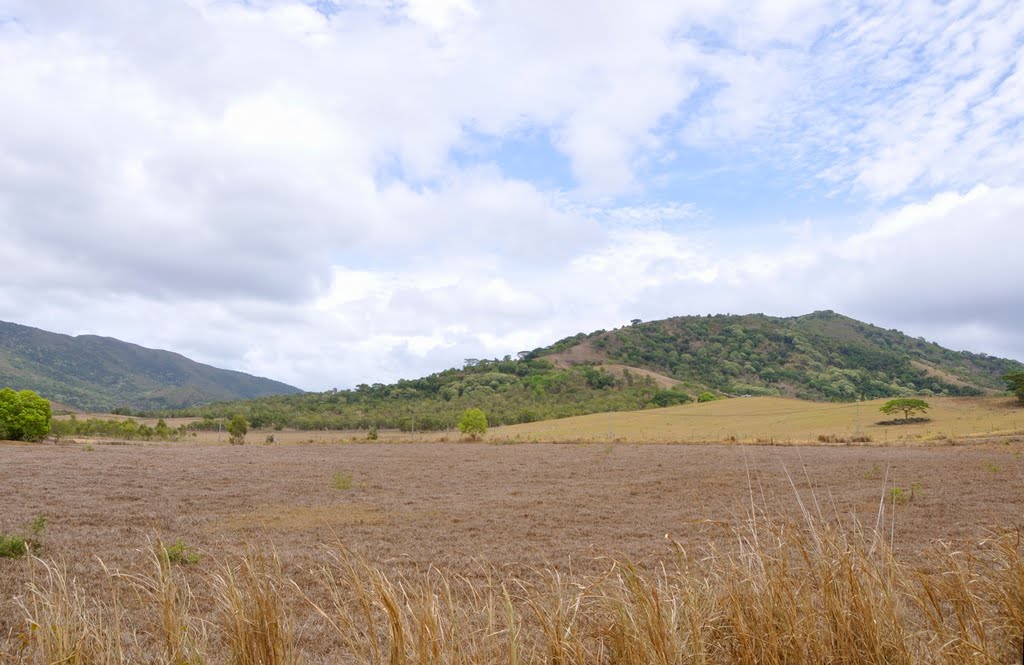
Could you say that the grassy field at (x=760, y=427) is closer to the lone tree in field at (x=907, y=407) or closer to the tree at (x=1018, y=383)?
the tree at (x=1018, y=383)

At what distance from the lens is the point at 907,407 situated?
45.5m

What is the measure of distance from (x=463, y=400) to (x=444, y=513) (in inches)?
2694

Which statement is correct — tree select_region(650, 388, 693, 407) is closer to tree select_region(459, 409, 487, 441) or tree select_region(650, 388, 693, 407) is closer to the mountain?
tree select_region(459, 409, 487, 441)

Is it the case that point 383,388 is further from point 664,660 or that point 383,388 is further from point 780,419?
point 664,660

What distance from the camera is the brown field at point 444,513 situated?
6.27 metres

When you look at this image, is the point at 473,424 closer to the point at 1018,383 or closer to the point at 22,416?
the point at 22,416

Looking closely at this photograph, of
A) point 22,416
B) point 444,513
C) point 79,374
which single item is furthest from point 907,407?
point 79,374

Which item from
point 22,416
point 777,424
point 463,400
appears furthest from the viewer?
point 463,400

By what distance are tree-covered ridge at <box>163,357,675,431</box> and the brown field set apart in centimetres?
3837

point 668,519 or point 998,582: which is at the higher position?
point 998,582

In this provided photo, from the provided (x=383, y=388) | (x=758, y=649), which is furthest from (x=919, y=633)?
(x=383, y=388)

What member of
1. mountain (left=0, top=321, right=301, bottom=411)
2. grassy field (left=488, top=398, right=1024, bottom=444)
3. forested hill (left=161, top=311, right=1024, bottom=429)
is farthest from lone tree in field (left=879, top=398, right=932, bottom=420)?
mountain (left=0, top=321, right=301, bottom=411)

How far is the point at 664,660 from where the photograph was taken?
2.79 m

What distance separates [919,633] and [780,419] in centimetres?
5306
